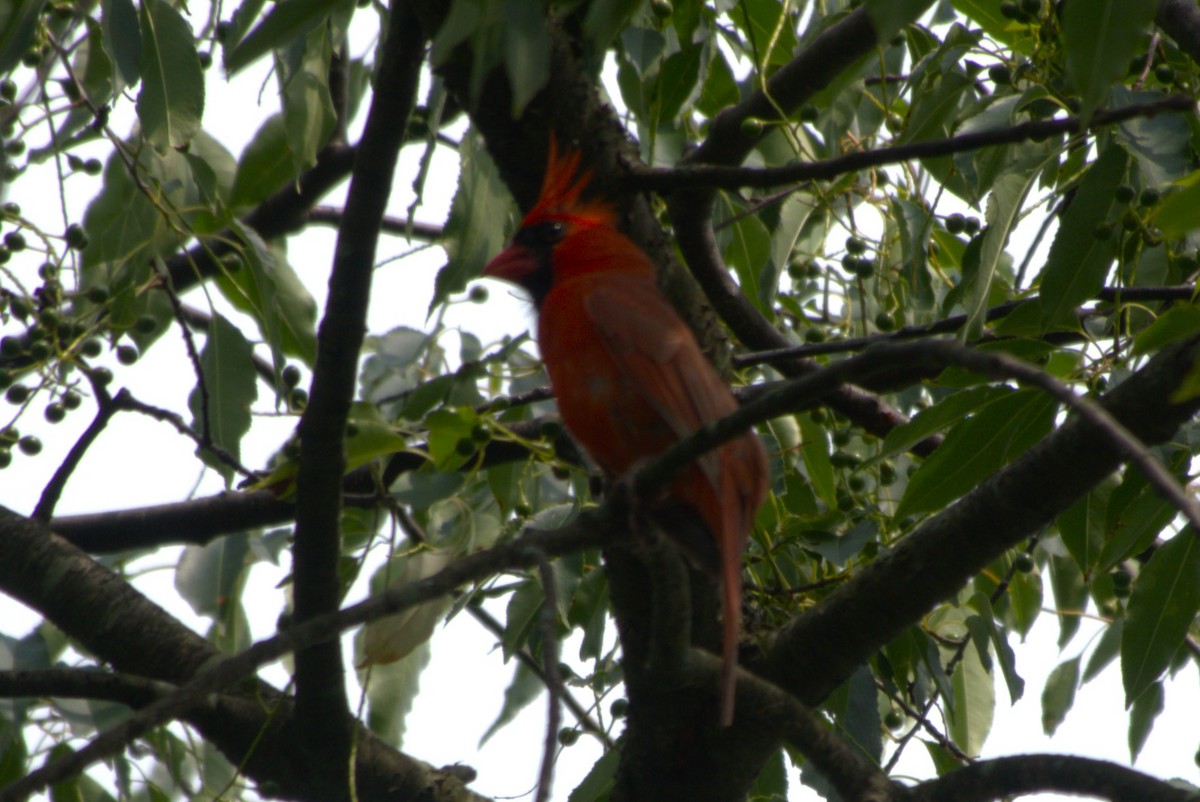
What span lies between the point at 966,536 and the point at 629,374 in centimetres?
96

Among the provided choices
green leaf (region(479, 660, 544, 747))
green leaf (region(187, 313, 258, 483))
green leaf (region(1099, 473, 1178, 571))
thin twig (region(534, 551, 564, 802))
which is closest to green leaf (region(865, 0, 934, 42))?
thin twig (region(534, 551, 564, 802))

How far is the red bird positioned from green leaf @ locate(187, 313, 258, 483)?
66 centimetres

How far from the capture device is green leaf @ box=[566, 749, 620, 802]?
275 centimetres

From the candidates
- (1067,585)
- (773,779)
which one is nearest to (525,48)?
(773,779)

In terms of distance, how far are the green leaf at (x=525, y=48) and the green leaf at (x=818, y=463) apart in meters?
1.23

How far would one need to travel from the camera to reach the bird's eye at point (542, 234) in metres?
3.35

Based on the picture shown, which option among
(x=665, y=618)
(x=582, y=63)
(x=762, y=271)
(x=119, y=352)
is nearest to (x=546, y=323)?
(x=762, y=271)

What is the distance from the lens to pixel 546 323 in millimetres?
3158

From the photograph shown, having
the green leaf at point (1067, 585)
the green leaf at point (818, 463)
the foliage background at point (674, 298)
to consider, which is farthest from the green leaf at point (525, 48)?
the green leaf at point (1067, 585)

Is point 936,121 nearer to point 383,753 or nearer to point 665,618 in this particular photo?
point 665,618

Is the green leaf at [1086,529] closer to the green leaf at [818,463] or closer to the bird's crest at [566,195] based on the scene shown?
the green leaf at [818,463]

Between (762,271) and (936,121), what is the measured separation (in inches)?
30.1

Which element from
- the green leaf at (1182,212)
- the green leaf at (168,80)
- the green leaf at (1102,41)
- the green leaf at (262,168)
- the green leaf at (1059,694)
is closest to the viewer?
the green leaf at (1182,212)

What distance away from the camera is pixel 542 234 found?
11.2ft
